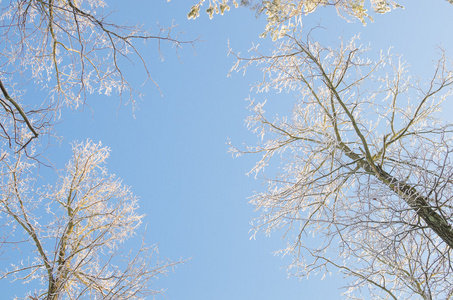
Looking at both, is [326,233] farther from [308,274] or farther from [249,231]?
[249,231]

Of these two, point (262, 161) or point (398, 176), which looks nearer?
point (398, 176)

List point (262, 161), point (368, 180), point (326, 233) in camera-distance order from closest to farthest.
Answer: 1. point (368, 180)
2. point (326, 233)
3. point (262, 161)

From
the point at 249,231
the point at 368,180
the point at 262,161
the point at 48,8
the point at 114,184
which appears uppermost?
the point at 114,184

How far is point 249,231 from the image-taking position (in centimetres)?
614

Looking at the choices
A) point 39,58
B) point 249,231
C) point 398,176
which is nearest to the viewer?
point 398,176

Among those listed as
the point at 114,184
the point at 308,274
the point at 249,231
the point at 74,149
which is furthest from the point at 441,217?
the point at 74,149

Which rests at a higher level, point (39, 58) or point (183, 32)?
point (39, 58)

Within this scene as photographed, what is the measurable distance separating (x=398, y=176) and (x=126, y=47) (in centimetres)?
328

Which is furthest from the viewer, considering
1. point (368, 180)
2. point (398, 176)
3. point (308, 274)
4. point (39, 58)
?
point (308, 274)

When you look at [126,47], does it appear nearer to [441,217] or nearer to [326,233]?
[326,233]

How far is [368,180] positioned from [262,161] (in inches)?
126

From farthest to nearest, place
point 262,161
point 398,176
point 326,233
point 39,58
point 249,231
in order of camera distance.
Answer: point 262,161
point 249,231
point 39,58
point 326,233
point 398,176

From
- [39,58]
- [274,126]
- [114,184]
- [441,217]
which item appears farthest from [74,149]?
[441,217]

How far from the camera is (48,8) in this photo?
4.01 m
